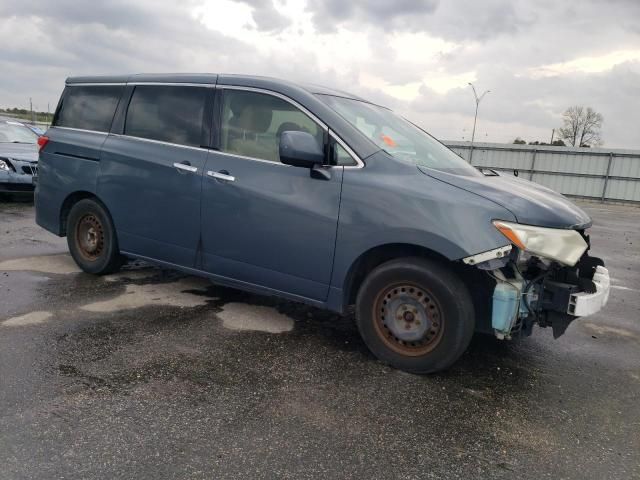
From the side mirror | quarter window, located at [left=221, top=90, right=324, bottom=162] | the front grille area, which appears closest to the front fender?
the side mirror

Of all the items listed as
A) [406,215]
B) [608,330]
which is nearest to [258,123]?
[406,215]

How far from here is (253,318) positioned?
4273 mm

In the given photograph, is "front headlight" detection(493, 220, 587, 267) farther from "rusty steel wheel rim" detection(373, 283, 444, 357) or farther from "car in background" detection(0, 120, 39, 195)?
"car in background" detection(0, 120, 39, 195)

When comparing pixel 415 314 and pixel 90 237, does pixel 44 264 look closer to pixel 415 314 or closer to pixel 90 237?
pixel 90 237

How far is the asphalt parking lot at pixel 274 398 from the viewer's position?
2.39 metres

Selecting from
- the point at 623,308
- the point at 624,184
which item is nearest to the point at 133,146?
the point at 623,308

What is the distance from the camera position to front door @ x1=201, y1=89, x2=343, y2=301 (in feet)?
11.8

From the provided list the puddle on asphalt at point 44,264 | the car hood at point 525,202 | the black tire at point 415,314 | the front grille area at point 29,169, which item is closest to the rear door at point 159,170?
the puddle on asphalt at point 44,264

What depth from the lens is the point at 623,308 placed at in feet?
17.5

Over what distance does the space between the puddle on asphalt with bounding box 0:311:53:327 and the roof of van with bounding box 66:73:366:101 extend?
2.25m

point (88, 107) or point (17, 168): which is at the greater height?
point (88, 107)

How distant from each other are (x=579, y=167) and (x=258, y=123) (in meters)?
25.6

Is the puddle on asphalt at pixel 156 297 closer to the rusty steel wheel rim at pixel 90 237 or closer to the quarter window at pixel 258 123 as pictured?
the rusty steel wheel rim at pixel 90 237

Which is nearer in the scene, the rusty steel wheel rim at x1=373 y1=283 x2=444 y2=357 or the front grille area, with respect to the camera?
the rusty steel wheel rim at x1=373 y1=283 x2=444 y2=357
